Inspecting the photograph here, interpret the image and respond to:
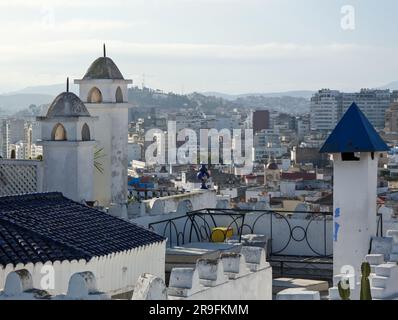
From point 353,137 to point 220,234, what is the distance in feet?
11.4

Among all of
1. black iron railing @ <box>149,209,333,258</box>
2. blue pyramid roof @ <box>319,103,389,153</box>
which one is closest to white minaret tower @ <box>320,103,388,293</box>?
blue pyramid roof @ <box>319,103,389,153</box>

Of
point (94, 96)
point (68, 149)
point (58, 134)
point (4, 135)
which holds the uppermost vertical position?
point (94, 96)

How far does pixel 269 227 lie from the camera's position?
682 inches

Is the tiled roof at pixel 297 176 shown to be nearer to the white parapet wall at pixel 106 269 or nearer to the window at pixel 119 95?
the window at pixel 119 95

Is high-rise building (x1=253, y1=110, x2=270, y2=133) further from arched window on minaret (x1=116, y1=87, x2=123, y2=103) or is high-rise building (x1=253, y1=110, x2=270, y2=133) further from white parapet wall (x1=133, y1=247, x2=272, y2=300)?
white parapet wall (x1=133, y1=247, x2=272, y2=300)

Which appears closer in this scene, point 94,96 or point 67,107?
point 67,107

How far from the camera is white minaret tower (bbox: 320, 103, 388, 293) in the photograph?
537 inches

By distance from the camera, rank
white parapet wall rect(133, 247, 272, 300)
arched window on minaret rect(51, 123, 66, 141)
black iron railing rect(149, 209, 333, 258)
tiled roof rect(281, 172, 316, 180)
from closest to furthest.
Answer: white parapet wall rect(133, 247, 272, 300)
black iron railing rect(149, 209, 333, 258)
arched window on minaret rect(51, 123, 66, 141)
tiled roof rect(281, 172, 316, 180)

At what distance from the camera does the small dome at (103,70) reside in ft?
69.9

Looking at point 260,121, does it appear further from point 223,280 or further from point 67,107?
point 223,280

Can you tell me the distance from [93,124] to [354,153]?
6.81m

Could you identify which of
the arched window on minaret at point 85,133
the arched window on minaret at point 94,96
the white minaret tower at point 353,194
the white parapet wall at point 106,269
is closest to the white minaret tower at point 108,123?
the arched window on minaret at point 94,96

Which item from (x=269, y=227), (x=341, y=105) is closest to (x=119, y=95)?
(x=269, y=227)
